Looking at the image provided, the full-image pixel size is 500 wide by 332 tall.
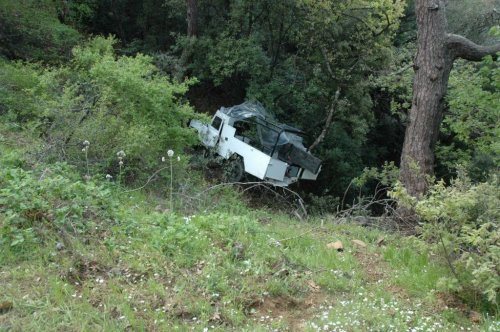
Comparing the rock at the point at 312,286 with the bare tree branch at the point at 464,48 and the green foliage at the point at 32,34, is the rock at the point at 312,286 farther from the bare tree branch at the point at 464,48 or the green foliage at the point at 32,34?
the green foliage at the point at 32,34

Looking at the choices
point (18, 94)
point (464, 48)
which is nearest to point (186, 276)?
point (464, 48)

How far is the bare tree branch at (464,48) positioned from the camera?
9.63 m

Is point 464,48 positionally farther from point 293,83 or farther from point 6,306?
point 6,306

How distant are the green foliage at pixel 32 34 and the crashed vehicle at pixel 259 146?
224 inches

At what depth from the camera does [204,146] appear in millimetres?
16250

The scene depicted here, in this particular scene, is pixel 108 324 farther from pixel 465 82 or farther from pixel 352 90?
pixel 352 90

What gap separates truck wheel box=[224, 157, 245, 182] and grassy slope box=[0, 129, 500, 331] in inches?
354

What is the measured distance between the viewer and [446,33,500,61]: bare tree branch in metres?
9.63

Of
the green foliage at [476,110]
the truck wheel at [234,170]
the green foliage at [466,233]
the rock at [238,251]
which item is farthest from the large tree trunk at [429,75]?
the truck wheel at [234,170]

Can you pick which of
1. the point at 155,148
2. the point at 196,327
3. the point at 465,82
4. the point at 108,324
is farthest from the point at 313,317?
the point at 465,82

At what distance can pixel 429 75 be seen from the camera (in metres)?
9.77

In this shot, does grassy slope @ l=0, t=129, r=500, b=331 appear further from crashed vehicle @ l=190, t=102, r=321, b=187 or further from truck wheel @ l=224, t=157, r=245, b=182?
truck wheel @ l=224, t=157, r=245, b=182

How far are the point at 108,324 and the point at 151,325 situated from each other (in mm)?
336

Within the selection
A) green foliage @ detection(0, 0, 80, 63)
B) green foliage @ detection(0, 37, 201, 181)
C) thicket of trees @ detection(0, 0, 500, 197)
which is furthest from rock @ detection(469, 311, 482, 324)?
green foliage @ detection(0, 0, 80, 63)
